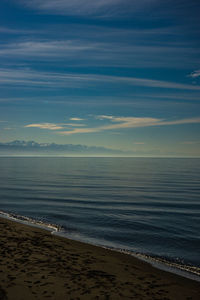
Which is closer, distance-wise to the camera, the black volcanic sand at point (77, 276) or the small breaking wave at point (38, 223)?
the black volcanic sand at point (77, 276)

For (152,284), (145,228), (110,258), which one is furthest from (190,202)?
(152,284)

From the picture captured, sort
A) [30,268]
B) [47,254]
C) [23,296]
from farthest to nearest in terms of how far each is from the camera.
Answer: [47,254] < [30,268] < [23,296]

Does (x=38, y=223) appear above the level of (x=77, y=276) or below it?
below

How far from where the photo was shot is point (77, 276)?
433 inches

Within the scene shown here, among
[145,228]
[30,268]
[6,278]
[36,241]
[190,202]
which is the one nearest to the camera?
[6,278]

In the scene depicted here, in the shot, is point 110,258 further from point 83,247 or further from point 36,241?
point 36,241

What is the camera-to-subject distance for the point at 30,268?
37.5 feet

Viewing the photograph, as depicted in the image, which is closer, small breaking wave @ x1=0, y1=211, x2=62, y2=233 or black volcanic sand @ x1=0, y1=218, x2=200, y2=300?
black volcanic sand @ x1=0, y1=218, x2=200, y2=300

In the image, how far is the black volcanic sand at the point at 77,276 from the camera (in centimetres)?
955

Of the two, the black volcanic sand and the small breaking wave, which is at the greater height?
the black volcanic sand

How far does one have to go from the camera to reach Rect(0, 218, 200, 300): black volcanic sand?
9.55 meters

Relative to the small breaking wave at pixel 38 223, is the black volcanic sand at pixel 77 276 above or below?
above

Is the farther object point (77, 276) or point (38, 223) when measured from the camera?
point (38, 223)

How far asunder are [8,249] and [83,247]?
15.6 ft
